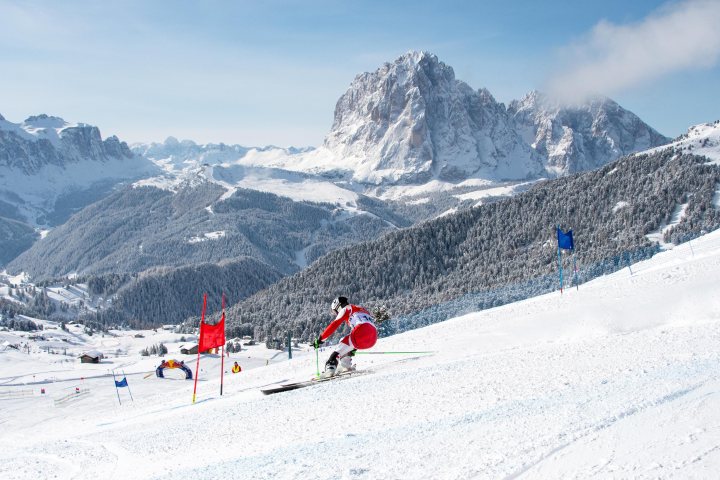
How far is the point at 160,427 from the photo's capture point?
16.2 meters

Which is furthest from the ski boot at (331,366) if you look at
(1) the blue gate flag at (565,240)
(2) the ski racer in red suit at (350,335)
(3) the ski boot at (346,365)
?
(1) the blue gate flag at (565,240)

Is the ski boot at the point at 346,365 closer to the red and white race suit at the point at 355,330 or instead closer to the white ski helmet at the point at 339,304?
the red and white race suit at the point at 355,330

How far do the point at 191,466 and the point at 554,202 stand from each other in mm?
163710

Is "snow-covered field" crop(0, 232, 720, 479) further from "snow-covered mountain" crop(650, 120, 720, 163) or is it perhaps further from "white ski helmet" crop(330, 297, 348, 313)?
"snow-covered mountain" crop(650, 120, 720, 163)

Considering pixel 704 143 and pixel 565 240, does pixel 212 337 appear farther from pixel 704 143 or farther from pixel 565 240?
pixel 704 143

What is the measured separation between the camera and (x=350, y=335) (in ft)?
59.3

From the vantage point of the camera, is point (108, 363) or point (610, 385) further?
point (108, 363)

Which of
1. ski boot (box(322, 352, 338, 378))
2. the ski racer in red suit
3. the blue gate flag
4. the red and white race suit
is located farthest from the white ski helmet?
the blue gate flag

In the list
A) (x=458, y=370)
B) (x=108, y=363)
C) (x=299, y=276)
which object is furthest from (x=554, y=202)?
(x=458, y=370)

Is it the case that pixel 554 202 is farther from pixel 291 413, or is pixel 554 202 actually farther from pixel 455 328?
pixel 291 413

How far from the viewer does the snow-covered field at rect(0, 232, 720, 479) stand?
8.16m

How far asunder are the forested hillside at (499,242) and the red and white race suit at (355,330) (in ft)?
360

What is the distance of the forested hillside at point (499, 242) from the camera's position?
133m

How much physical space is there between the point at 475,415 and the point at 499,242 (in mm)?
152631
